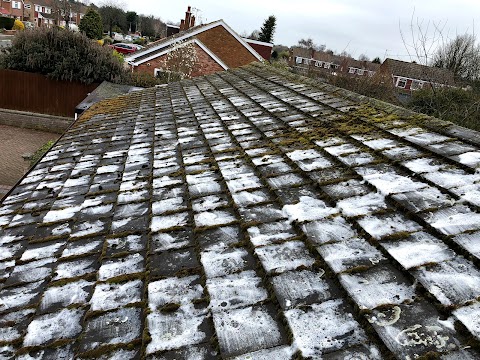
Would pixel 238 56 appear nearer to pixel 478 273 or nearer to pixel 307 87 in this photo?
pixel 307 87

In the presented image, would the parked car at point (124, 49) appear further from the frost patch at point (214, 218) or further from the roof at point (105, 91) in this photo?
the frost patch at point (214, 218)

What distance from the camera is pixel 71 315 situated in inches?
83.2

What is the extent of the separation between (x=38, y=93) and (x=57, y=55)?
2.42 meters

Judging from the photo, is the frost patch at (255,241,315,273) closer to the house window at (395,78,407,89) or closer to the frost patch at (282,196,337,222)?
the frost patch at (282,196,337,222)

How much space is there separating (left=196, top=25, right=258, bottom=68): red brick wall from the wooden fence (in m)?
10.1

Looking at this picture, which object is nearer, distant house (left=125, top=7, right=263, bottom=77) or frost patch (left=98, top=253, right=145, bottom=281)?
frost patch (left=98, top=253, right=145, bottom=281)

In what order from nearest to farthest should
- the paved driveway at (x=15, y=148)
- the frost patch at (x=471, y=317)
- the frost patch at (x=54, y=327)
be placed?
the frost patch at (x=471, y=317) → the frost patch at (x=54, y=327) → the paved driveway at (x=15, y=148)

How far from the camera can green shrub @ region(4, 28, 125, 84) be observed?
67.7 ft

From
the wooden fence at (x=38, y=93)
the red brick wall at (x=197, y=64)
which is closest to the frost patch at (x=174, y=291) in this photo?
the wooden fence at (x=38, y=93)

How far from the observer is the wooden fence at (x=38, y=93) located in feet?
68.5

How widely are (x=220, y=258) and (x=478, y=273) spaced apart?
4.53ft

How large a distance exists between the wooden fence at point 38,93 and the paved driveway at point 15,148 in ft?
9.61

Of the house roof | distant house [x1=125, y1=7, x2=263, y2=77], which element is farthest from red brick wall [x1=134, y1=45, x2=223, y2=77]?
the house roof

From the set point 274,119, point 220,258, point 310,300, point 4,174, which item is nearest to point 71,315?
point 220,258
